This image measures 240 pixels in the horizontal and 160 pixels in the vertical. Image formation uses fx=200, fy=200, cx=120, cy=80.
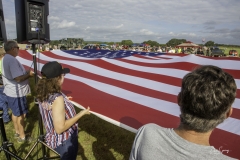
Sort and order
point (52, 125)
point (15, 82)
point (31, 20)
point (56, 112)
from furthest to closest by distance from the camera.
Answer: point (15, 82) → point (31, 20) → point (52, 125) → point (56, 112)

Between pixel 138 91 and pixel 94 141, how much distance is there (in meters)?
1.18

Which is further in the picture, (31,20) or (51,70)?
(31,20)

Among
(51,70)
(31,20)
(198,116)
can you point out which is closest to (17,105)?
(31,20)

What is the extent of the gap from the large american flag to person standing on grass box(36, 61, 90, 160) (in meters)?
0.45

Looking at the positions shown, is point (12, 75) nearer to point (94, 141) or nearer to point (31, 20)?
point (31, 20)

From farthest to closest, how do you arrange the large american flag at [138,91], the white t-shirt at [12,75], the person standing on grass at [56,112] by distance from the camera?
1. the white t-shirt at [12,75]
2. the large american flag at [138,91]
3. the person standing on grass at [56,112]

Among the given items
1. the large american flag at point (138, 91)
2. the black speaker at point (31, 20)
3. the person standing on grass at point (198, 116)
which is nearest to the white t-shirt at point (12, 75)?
the large american flag at point (138, 91)

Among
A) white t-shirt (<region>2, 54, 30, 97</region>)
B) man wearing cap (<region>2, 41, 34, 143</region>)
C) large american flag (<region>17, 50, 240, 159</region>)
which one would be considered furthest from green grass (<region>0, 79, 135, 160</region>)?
large american flag (<region>17, 50, 240, 159</region>)

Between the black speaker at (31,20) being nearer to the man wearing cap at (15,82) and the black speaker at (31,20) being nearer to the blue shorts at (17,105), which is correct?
the man wearing cap at (15,82)

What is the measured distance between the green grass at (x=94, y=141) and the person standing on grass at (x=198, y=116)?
2029 mm

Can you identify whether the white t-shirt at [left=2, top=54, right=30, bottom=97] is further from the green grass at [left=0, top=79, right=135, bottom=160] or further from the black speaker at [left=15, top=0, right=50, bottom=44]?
the green grass at [left=0, top=79, right=135, bottom=160]

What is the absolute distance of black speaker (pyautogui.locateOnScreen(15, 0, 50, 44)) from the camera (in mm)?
2191

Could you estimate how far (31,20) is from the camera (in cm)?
223

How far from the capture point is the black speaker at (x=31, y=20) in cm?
219
